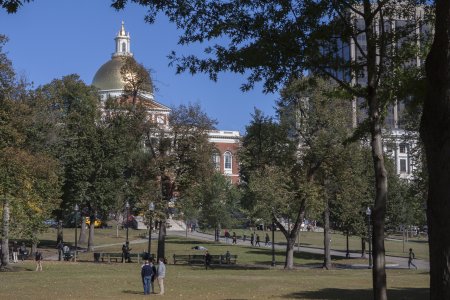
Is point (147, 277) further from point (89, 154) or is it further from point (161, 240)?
point (89, 154)

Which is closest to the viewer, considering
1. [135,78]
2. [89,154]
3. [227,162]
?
[135,78]

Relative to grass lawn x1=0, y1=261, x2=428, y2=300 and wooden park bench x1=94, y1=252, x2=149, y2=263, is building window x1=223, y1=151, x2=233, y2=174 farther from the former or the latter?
grass lawn x1=0, y1=261, x2=428, y2=300

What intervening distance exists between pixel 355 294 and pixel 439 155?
15.7m

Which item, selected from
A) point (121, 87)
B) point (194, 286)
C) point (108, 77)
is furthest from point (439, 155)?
point (108, 77)

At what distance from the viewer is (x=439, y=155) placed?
10.0 m

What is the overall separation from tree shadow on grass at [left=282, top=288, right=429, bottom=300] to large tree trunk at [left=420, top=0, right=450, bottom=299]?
13.3 metres

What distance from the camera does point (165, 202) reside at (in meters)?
44.9

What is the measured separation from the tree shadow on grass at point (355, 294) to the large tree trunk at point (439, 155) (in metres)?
13.3

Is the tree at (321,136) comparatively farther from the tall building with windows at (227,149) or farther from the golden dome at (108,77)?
the tall building with windows at (227,149)

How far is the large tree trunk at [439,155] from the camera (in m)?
9.88

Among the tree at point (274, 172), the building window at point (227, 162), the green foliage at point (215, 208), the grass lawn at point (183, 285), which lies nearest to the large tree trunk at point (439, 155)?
the grass lawn at point (183, 285)

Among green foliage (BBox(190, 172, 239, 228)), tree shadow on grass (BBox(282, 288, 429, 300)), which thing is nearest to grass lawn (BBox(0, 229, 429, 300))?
tree shadow on grass (BBox(282, 288, 429, 300))

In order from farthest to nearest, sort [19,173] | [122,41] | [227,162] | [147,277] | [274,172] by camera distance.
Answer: [122,41]
[227,162]
[274,172]
[19,173]
[147,277]

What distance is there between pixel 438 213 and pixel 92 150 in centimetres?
4652
